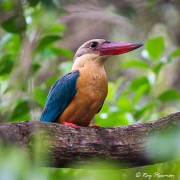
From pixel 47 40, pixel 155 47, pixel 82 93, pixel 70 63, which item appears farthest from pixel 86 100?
pixel 70 63

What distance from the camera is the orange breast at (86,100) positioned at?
13.8 ft

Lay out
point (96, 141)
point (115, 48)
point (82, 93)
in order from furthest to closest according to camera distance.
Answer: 1. point (115, 48)
2. point (82, 93)
3. point (96, 141)

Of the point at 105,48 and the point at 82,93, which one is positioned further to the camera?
the point at 105,48

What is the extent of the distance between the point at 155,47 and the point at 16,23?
2.49 m

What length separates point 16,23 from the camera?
2713 millimetres

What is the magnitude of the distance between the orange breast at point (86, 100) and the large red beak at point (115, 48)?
35cm

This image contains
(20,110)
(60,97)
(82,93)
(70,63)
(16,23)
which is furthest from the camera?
(70,63)

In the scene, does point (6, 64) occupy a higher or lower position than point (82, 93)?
higher

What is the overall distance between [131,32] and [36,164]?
283 inches

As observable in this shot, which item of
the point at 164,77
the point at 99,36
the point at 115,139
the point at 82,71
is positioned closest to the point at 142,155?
the point at 115,139

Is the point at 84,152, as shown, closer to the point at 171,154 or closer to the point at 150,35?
the point at 171,154

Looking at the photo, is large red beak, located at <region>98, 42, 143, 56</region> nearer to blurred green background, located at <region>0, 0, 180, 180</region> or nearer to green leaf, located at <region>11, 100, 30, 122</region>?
blurred green background, located at <region>0, 0, 180, 180</region>

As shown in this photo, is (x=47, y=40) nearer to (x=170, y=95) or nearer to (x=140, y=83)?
(x=140, y=83)

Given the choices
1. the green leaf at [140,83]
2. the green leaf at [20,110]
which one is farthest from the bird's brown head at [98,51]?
the green leaf at [20,110]
